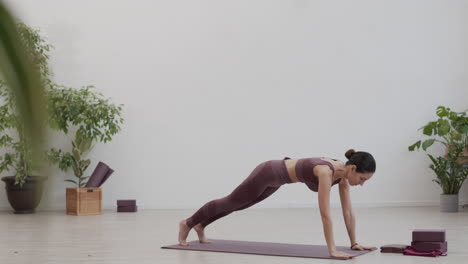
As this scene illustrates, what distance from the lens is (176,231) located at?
5.21m

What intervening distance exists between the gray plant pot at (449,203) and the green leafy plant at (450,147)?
0.50ft

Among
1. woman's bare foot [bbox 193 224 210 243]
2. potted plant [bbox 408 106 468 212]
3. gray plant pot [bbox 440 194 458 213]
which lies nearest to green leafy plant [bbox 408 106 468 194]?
potted plant [bbox 408 106 468 212]

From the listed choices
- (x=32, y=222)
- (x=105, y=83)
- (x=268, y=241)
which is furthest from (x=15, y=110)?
(x=105, y=83)

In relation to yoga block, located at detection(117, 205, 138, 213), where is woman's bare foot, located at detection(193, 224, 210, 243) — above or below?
above

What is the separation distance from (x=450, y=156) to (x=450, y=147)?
0.14m

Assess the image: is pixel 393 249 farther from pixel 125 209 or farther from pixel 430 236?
pixel 125 209

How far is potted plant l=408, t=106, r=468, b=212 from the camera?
711cm

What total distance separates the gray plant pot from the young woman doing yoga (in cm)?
339

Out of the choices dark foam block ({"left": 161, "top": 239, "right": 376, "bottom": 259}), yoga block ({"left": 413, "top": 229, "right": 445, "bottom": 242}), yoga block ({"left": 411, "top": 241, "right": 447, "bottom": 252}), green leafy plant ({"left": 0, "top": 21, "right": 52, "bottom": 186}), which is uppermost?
green leafy plant ({"left": 0, "top": 21, "right": 52, "bottom": 186})

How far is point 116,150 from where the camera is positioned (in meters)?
7.32

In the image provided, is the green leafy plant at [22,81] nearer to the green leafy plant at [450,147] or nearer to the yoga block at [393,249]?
the yoga block at [393,249]

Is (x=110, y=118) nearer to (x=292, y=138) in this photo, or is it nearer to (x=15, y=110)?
(x=292, y=138)

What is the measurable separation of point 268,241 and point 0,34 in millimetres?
4386

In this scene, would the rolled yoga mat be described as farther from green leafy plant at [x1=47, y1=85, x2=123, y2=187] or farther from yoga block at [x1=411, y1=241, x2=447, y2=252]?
yoga block at [x1=411, y1=241, x2=447, y2=252]
